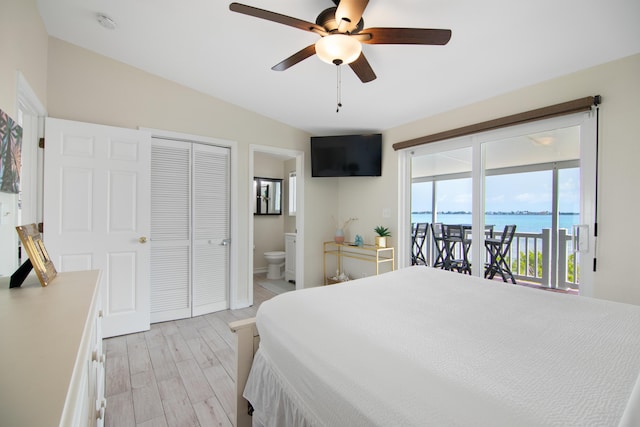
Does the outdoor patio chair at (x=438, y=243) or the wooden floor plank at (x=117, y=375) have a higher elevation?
the outdoor patio chair at (x=438, y=243)

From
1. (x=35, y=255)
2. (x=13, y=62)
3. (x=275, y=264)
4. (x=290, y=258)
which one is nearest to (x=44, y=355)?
(x=35, y=255)

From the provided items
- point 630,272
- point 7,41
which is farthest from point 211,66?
point 630,272

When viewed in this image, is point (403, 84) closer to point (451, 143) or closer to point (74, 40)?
point (451, 143)

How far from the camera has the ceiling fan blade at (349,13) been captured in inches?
57.9

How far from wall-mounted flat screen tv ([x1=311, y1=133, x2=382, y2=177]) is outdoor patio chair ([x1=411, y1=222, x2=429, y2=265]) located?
898 mm

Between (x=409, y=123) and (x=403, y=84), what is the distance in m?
0.89

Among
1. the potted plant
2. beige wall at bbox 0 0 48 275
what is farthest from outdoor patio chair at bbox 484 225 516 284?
beige wall at bbox 0 0 48 275

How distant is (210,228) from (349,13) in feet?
9.12

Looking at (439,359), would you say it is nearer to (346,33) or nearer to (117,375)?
(346,33)

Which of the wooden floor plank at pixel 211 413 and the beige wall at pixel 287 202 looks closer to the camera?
the wooden floor plank at pixel 211 413

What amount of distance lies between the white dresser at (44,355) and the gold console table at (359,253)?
3085mm

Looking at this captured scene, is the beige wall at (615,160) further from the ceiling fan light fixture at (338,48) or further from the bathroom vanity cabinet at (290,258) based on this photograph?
the bathroom vanity cabinet at (290,258)

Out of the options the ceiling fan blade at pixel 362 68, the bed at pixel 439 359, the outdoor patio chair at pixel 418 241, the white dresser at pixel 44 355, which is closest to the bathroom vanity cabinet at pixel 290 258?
the outdoor patio chair at pixel 418 241

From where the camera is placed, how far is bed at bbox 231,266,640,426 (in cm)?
71
